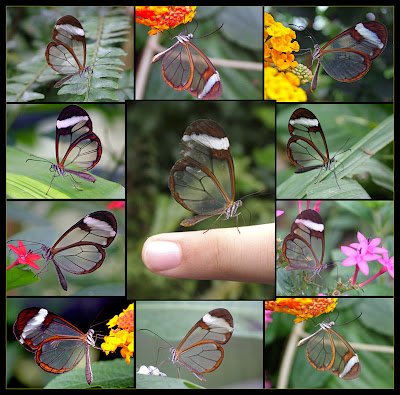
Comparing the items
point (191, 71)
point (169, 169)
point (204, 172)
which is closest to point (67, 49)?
point (191, 71)

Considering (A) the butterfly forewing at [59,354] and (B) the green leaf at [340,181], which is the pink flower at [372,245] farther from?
(A) the butterfly forewing at [59,354]

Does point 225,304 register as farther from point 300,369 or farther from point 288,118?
point 288,118

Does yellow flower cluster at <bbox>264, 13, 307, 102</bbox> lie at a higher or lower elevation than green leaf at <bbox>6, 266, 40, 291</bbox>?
higher

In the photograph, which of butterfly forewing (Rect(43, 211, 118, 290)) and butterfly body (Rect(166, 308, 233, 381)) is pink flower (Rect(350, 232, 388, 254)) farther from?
butterfly forewing (Rect(43, 211, 118, 290))

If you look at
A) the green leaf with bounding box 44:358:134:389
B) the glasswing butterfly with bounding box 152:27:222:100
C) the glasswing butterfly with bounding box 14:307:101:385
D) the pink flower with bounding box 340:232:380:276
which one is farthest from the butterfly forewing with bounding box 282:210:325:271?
Result: the glasswing butterfly with bounding box 14:307:101:385

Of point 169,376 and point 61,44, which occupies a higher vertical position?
point 61,44
